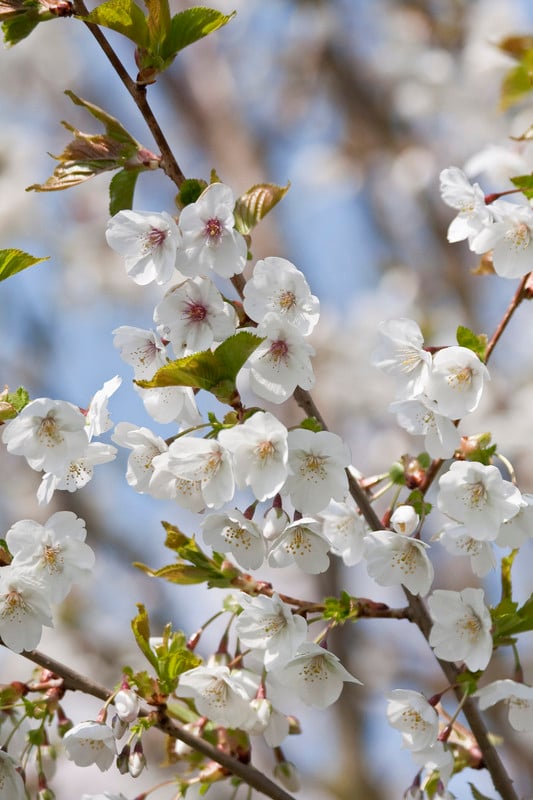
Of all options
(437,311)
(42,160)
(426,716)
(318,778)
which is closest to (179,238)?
(426,716)

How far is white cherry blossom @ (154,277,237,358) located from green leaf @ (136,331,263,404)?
0.13ft

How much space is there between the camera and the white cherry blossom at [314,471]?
39.5 inches

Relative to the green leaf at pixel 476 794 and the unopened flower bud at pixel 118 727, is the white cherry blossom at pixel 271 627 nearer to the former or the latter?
the unopened flower bud at pixel 118 727

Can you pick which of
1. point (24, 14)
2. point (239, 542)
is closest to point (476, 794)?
point (239, 542)

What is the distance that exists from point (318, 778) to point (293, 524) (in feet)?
13.1

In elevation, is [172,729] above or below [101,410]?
below

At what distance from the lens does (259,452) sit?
96 cm

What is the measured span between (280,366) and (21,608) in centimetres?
39

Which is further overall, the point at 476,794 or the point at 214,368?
the point at 476,794

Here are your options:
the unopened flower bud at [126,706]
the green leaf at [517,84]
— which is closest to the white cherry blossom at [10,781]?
the unopened flower bud at [126,706]

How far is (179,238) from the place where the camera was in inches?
40.6

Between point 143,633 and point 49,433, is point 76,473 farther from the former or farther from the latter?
point 143,633

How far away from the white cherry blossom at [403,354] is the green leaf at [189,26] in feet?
1.27

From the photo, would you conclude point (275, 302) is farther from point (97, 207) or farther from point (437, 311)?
point (97, 207)
